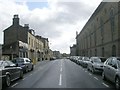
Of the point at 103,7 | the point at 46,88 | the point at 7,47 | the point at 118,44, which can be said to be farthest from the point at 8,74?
the point at 7,47

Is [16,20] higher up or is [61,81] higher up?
[16,20]

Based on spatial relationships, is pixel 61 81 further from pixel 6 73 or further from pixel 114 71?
pixel 114 71

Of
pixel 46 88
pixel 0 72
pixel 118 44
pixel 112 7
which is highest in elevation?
pixel 112 7

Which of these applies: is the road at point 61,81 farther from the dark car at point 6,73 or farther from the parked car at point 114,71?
the parked car at point 114,71

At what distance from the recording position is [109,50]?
36.5m

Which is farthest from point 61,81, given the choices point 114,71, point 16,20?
point 16,20

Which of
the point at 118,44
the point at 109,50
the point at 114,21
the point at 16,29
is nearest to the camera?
the point at 118,44

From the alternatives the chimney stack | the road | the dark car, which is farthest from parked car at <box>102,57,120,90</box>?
the chimney stack

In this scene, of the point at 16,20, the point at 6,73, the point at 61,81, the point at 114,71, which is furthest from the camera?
the point at 16,20

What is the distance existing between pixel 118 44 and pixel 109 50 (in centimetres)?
507

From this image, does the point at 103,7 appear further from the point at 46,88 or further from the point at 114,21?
the point at 46,88

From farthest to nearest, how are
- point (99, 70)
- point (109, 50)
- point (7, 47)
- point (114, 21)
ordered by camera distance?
point (7, 47), point (109, 50), point (114, 21), point (99, 70)

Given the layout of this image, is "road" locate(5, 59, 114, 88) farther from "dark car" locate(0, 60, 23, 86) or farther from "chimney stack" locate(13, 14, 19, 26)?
"chimney stack" locate(13, 14, 19, 26)

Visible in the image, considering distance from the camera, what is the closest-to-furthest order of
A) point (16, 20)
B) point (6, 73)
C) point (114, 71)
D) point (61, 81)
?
1. point (114, 71)
2. point (6, 73)
3. point (61, 81)
4. point (16, 20)
